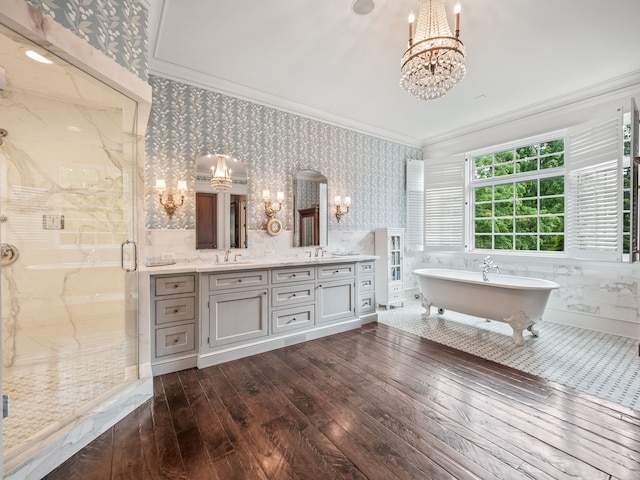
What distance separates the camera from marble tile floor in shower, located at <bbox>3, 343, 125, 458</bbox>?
1700 mm

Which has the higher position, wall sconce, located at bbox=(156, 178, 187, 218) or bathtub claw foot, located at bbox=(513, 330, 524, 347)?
wall sconce, located at bbox=(156, 178, 187, 218)

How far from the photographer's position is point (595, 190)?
3.54 meters

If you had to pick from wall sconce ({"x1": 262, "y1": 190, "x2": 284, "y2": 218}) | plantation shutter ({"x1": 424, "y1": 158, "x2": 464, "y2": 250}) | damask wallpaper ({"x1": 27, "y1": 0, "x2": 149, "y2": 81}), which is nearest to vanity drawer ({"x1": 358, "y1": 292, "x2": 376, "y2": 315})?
wall sconce ({"x1": 262, "y1": 190, "x2": 284, "y2": 218})

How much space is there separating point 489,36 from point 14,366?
16.1 feet

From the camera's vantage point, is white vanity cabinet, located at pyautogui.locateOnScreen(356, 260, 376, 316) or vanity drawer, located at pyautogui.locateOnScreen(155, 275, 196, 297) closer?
vanity drawer, located at pyautogui.locateOnScreen(155, 275, 196, 297)

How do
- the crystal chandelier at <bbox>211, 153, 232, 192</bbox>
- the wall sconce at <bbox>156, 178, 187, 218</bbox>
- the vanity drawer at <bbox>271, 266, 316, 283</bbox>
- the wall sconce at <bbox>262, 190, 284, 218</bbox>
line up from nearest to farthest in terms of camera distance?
the wall sconce at <bbox>156, 178, 187, 218</bbox> → the vanity drawer at <bbox>271, 266, 316, 283</bbox> → the crystal chandelier at <bbox>211, 153, 232, 192</bbox> → the wall sconce at <bbox>262, 190, 284, 218</bbox>

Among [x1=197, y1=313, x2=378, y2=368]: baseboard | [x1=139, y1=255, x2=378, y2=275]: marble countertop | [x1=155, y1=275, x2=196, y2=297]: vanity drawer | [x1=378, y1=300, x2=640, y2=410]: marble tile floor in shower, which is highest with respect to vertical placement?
[x1=139, y1=255, x2=378, y2=275]: marble countertop

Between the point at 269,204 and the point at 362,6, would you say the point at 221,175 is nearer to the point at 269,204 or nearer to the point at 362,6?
the point at 269,204

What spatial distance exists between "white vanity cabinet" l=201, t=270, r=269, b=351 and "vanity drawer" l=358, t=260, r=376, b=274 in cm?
139

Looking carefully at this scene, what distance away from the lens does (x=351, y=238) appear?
465 centimetres

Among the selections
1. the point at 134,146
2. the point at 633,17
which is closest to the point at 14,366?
the point at 134,146

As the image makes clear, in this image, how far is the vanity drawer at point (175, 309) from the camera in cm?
258

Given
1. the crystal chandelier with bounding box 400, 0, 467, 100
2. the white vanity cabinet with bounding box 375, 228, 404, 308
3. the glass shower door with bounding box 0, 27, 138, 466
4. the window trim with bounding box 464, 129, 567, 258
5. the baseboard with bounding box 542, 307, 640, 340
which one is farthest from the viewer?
the white vanity cabinet with bounding box 375, 228, 404, 308

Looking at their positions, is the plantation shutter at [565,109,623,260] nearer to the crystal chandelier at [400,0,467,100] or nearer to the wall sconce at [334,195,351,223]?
the crystal chandelier at [400,0,467,100]
